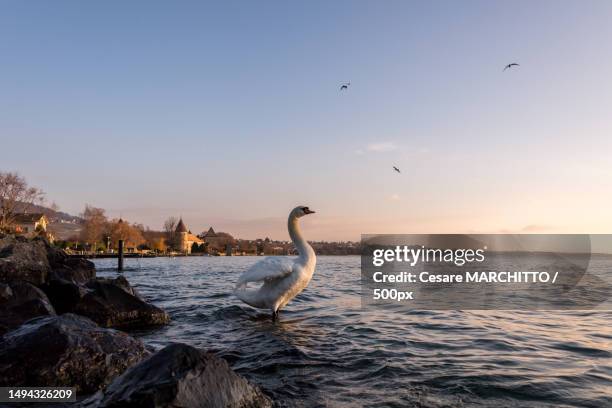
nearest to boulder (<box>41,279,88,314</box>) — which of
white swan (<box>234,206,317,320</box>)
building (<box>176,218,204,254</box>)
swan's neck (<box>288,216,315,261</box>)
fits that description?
white swan (<box>234,206,317,320</box>)

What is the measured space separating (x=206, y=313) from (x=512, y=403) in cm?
913

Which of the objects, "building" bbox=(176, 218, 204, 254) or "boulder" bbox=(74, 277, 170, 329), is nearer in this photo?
"boulder" bbox=(74, 277, 170, 329)

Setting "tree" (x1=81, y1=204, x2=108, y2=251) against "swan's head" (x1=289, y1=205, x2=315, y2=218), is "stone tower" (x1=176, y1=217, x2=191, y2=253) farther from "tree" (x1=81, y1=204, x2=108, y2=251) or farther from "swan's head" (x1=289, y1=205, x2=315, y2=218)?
"swan's head" (x1=289, y1=205, x2=315, y2=218)

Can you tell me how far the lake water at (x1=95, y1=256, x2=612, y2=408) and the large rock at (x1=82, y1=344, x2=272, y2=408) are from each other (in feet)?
3.92

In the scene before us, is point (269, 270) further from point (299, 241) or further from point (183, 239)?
point (183, 239)

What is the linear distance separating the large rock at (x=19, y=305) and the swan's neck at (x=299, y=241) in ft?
19.3

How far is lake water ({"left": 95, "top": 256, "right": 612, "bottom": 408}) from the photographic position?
18.5 ft

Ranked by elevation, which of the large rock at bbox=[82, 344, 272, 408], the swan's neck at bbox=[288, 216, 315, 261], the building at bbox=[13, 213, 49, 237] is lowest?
the large rock at bbox=[82, 344, 272, 408]

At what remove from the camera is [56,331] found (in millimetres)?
5535

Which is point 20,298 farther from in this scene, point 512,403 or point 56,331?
point 512,403

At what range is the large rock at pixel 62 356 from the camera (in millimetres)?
5102

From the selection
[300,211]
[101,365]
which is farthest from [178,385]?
[300,211]

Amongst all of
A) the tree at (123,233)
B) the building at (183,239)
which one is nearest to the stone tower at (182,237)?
the building at (183,239)

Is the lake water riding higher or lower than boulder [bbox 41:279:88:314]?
lower
